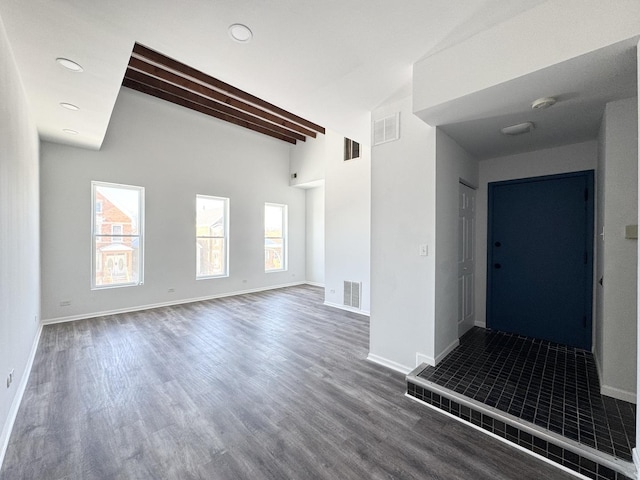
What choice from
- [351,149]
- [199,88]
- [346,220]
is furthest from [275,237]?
[199,88]

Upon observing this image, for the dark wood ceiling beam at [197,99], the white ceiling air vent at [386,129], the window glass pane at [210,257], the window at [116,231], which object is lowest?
the window glass pane at [210,257]

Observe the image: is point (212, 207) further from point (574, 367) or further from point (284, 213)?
point (574, 367)

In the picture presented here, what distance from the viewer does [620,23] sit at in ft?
4.87

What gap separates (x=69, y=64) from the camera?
2.36 metres

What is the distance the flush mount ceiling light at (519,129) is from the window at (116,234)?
5745mm

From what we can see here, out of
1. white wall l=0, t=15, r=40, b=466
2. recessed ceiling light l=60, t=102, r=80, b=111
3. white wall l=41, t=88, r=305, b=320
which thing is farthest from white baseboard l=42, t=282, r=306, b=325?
recessed ceiling light l=60, t=102, r=80, b=111

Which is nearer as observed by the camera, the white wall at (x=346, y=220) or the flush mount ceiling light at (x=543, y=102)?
the flush mount ceiling light at (x=543, y=102)

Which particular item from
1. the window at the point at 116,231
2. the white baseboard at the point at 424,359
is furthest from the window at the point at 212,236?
the white baseboard at the point at 424,359

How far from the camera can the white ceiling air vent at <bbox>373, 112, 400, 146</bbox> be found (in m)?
2.92

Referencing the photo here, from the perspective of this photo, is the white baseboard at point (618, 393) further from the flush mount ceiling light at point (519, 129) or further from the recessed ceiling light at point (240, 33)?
the recessed ceiling light at point (240, 33)

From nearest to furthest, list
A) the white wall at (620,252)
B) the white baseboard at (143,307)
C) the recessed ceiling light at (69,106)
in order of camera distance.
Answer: the white wall at (620,252) < the recessed ceiling light at (69,106) < the white baseboard at (143,307)

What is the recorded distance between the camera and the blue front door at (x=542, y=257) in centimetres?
322

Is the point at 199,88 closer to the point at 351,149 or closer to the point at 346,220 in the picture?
the point at 351,149

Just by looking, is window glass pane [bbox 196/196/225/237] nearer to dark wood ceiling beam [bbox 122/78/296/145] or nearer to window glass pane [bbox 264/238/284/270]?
window glass pane [bbox 264/238/284/270]
